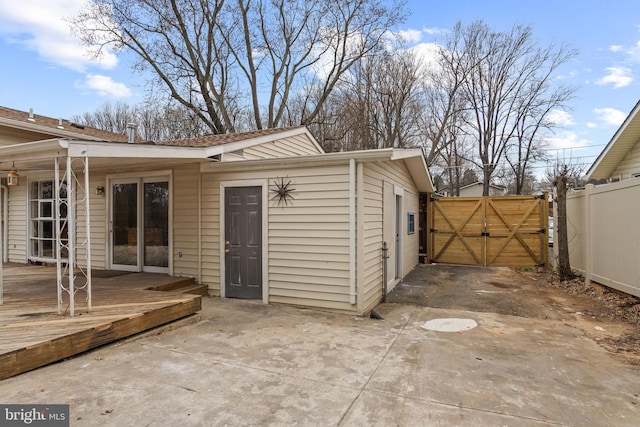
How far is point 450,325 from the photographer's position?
483 centimetres

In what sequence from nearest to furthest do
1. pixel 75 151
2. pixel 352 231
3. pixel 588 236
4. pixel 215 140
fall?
pixel 75 151, pixel 352 231, pixel 588 236, pixel 215 140

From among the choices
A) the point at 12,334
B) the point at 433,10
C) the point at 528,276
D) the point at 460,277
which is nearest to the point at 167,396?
the point at 12,334

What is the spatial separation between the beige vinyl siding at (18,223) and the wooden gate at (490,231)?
1123 cm

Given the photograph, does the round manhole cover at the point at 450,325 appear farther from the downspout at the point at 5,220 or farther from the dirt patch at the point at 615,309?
the downspout at the point at 5,220

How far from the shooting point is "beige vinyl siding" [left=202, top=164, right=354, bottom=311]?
5211 millimetres

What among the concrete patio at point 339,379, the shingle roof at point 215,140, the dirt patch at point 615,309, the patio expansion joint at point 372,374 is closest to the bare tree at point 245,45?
the shingle roof at point 215,140

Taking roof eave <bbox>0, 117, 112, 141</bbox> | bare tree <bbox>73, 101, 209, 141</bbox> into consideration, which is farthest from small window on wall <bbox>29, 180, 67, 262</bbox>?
bare tree <bbox>73, 101, 209, 141</bbox>

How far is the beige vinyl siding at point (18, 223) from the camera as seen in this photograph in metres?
Result: 8.84

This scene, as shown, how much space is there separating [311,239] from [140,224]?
3702 mm

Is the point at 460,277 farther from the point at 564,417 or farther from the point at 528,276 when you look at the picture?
the point at 564,417

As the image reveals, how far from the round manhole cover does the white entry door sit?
4.88m

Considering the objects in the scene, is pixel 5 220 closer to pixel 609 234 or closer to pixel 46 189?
pixel 46 189

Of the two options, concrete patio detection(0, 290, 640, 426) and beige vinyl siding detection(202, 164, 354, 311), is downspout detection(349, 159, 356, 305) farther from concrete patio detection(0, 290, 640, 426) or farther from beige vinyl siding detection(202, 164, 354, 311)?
concrete patio detection(0, 290, 640, 426)

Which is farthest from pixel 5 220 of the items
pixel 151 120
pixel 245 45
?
pixel 151 120
